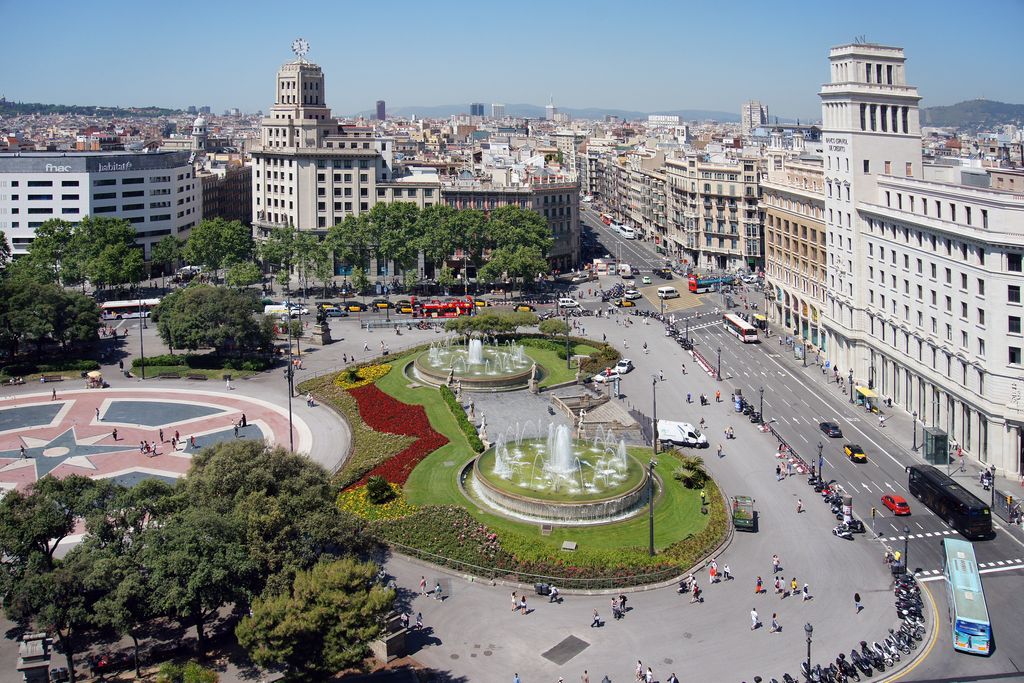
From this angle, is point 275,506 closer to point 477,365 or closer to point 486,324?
point 477,365

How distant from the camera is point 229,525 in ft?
154

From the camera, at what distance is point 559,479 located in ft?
217

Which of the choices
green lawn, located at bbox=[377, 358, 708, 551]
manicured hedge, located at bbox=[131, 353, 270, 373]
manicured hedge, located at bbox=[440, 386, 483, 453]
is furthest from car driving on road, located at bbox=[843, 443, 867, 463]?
manicured hedge, located at bbox=[131, 353, 270, 373]

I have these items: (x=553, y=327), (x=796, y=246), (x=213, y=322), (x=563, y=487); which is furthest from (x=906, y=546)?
(x=213, y=322)

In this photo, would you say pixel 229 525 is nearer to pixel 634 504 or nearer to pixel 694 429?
pixel 634 504

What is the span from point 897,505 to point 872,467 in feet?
29.4

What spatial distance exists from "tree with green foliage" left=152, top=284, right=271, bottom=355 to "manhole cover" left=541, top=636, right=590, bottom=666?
6143 centimetres

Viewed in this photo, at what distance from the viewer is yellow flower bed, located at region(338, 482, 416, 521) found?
2454 inches

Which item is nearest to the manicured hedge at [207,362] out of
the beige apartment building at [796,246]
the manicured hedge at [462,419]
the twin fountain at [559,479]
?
the manicured hedge at [462,419]

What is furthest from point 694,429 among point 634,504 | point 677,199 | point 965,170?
point 677,199

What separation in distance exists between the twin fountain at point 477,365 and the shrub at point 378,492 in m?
25.8

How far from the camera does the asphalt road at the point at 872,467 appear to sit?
156ft

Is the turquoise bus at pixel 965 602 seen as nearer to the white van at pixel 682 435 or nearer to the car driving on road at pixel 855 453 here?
the car driving on road at pixel 855 453

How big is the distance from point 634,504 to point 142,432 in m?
45.1
